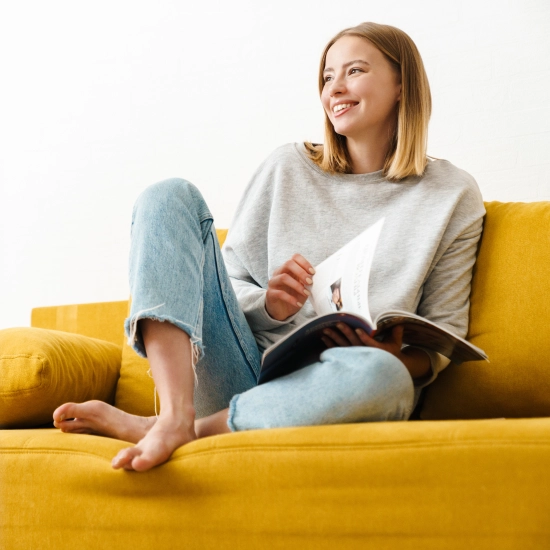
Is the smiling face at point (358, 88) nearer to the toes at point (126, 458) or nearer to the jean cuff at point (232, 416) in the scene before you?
the jean cuff at point (232, 416)

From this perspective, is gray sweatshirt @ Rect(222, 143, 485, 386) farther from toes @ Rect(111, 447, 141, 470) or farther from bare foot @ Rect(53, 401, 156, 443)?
toes @ Rect(111, 447, 141, 470)

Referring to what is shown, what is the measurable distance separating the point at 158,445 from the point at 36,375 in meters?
0.52

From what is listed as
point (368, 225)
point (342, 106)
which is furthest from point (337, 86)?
point (368, 225)

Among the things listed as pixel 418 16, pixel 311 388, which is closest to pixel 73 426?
pixel 311 388

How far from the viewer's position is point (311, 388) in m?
1.04

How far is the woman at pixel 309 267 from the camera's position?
1046 millimetres

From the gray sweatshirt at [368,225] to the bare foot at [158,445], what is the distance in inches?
15.5

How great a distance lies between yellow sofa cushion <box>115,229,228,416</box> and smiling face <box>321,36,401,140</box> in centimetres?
78

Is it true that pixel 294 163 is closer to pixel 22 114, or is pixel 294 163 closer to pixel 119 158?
pixel 119 158

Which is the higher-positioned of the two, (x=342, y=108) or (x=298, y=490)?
(x=342, y=108)

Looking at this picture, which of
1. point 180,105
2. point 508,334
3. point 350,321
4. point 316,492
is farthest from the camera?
point 180,105

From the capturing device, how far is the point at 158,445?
0.98 meters

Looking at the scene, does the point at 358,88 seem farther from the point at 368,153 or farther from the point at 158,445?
the point at 158,445

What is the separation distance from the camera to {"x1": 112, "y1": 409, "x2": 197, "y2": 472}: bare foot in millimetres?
960
